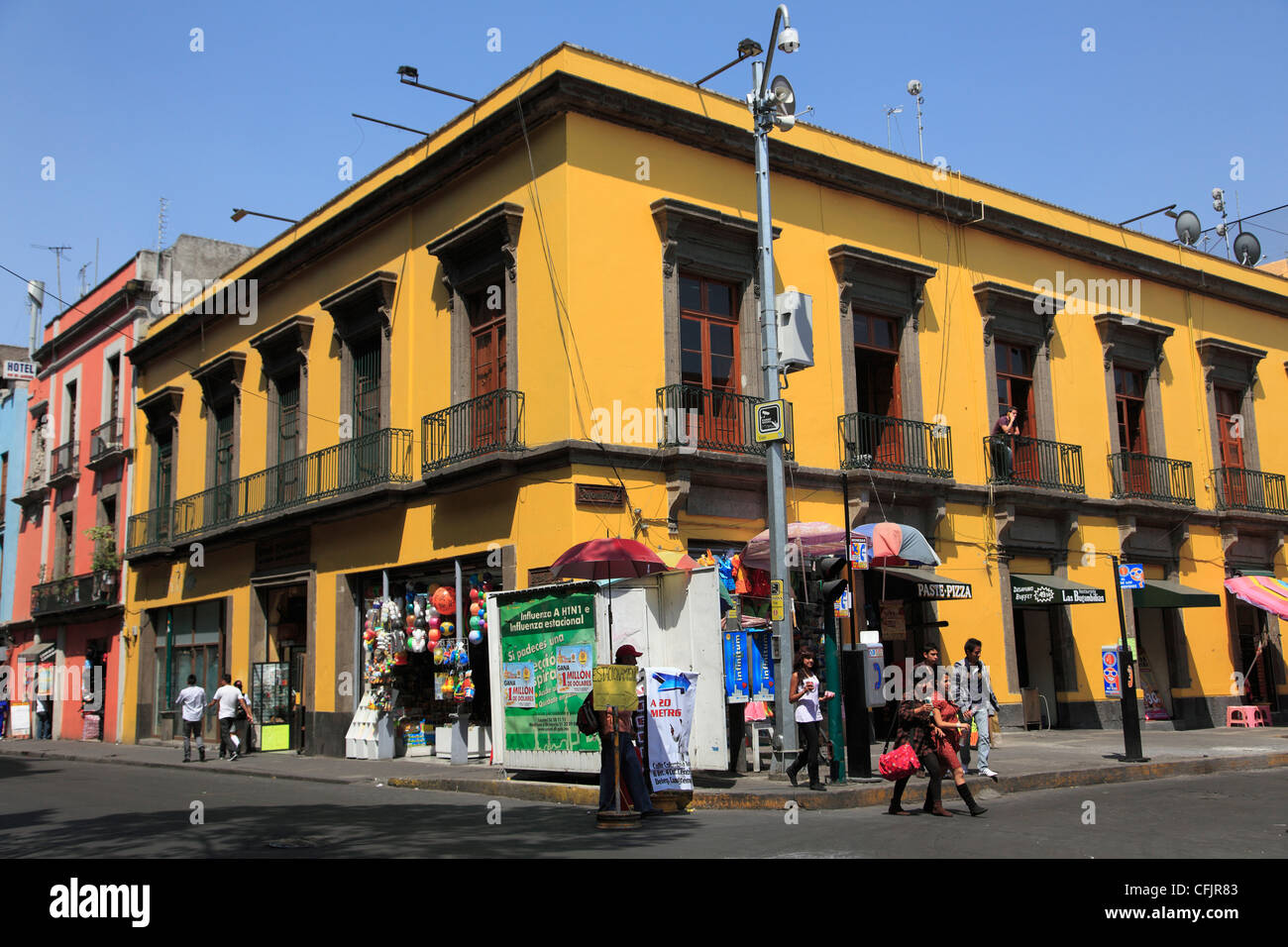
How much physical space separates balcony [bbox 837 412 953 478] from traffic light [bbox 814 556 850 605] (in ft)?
21.5

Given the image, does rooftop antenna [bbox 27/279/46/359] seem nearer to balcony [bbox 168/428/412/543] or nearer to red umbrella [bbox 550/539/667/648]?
balcony [bbox 168/428/412/543]

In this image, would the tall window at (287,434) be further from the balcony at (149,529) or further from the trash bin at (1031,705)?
the trash bin at (1031,705)

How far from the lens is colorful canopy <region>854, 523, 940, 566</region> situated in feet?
55.6

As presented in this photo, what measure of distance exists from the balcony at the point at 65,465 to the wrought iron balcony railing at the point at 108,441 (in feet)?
5.00

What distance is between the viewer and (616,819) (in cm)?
1084

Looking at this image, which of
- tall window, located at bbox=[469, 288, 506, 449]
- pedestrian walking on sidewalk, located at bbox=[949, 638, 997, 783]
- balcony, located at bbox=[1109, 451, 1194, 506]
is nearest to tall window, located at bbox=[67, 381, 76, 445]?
tall window, located at bbox=[469, 288, 506, 449]

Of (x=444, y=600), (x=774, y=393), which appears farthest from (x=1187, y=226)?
(x=444, y=600)


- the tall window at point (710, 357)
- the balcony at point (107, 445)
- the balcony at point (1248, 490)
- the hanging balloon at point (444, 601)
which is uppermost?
the balcony at point (107, 445)

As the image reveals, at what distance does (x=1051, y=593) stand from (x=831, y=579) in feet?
32.0

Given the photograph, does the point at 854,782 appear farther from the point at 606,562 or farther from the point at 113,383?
the point at 113,383

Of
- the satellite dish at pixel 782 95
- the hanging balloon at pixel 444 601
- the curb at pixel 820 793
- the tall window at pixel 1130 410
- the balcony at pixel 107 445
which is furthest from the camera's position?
the balcony at pixel 107 445

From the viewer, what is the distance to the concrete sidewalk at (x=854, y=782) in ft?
41.2

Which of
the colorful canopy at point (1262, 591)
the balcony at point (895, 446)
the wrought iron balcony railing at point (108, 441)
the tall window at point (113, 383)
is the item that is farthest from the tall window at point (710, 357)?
the tall window at point (113, 383)
